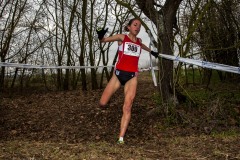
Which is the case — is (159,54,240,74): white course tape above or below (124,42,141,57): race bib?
below

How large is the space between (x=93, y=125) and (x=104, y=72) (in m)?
9.06

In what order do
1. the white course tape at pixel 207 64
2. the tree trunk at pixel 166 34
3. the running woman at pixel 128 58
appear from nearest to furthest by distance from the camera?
the running woman at pixel 128 58 → the white course tape at pixel 207 64 → the tree trunk at pixel 166 34

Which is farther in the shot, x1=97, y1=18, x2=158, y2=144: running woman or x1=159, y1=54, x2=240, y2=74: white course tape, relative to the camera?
x1=159, y1=54, x2=240, y2=74: white course tape

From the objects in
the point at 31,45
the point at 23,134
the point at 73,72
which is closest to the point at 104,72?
the point at 73,72

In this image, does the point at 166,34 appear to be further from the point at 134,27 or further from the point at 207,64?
the point at 134,27

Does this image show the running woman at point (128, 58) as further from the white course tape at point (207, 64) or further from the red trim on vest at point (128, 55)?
the white course tape at point (207, 64)

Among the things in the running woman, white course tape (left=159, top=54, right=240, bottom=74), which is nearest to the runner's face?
the running woman

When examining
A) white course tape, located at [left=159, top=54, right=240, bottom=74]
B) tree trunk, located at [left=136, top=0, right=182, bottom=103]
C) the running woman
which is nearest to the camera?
the running woman

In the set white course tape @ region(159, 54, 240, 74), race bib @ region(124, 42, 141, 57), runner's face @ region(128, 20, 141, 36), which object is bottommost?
white course tape @ region(159, 54, 240, 74)

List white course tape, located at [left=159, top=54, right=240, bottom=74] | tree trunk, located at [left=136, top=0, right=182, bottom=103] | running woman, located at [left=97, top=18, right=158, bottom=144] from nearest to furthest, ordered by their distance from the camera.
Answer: running woman, located at [left=97, top=18, right=158, bottom=144] < white course tape, located at [left=159, top=54, right=240, bottom=74] < tree trunk, located at [left=136, top=0, right=182, bottom=103]

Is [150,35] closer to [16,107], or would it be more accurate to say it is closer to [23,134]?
[23,134]

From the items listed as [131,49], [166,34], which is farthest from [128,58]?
[166,34]

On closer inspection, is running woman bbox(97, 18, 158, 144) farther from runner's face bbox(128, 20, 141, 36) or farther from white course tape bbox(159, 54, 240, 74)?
white course tape bbox(159, 54, 240, 74)

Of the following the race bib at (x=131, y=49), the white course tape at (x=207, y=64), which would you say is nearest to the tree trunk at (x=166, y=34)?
the white course tape at (x=207, y=64)
